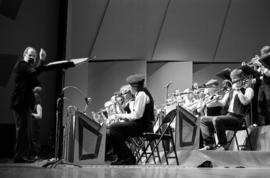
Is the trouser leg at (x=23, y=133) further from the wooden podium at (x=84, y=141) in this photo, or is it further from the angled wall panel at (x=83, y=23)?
the angled wall panel at (x=83, y=23)

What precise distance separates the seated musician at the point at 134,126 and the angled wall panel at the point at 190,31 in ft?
17.1

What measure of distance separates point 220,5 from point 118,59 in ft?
8.96

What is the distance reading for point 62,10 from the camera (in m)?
10.5

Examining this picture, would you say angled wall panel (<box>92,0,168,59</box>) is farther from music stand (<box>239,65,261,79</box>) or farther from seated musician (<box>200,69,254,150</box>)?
music stand (<box>239,65,261,79</box>)

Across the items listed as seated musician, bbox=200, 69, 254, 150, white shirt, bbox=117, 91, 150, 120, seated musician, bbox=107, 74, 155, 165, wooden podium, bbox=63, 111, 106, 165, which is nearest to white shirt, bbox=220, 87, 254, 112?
seated musician, bbox=200, 69, 254, 150

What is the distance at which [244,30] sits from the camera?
10.7 metres

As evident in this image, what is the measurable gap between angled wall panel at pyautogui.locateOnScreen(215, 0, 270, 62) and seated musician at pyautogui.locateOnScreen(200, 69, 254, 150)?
14.9 ft

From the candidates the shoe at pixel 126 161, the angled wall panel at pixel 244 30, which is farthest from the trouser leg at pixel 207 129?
the angled wall panel at pixel 244 30

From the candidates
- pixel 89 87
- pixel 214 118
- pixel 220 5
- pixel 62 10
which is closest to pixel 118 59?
pixel 89 87

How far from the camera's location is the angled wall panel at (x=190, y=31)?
35.0 feet

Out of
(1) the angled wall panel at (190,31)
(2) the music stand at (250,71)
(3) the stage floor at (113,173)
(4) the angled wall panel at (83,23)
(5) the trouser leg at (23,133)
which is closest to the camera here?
(3) the stage floor at (113,173)

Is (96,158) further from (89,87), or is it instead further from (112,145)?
(89,87)

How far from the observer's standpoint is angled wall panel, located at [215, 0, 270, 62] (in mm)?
10680

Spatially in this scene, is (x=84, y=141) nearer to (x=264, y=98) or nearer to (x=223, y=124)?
(x=223, y=124)
